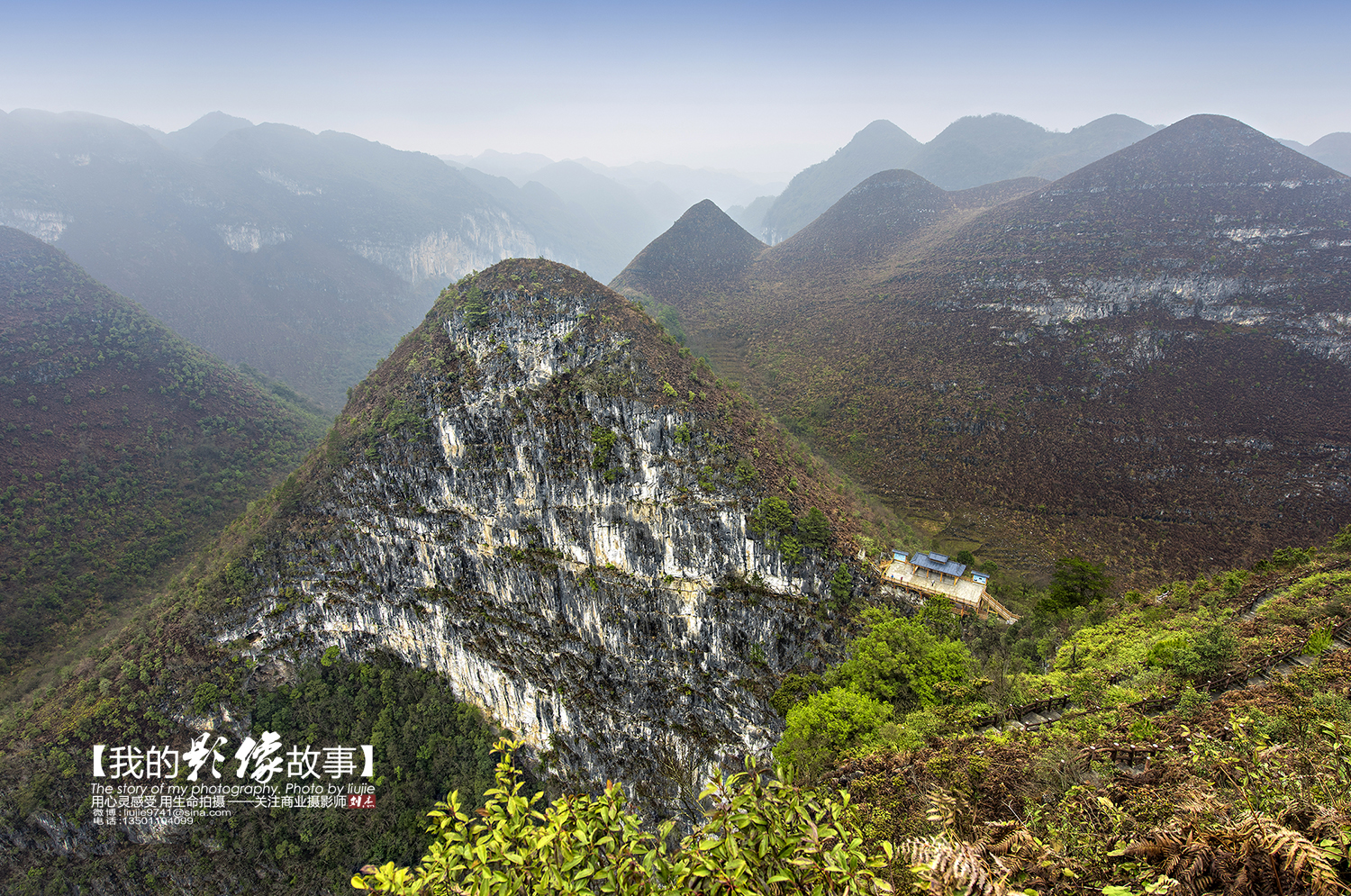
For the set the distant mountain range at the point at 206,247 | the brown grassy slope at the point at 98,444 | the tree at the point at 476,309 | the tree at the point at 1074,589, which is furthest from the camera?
the distant mountain range at the point at 206,247

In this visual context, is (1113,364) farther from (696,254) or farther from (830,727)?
(696,254)

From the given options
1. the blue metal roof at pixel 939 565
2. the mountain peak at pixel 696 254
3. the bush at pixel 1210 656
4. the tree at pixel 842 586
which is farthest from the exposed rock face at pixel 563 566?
the mountain peak at pixel 696 254

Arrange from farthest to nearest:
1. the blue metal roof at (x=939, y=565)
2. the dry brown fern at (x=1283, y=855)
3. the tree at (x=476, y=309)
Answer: the tree at (x=476, y=309) < the blue metal roof at (x=939, y=565) < the dry brown fern at (x=1283, y=855)

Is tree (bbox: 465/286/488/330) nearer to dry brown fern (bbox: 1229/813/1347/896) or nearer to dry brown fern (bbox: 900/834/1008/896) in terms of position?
dry brown fern (bbox: 900/834/1008/896)

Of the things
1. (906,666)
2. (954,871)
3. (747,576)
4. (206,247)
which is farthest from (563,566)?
(206,247)

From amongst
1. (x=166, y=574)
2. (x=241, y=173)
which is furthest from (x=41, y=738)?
(x=241, y=173)

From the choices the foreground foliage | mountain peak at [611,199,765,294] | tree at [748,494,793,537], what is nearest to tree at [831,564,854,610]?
tree at [748,494,793,537]

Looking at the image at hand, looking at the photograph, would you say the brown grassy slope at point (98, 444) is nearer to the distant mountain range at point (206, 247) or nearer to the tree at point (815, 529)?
the distant mountain range at point (206, 247)
